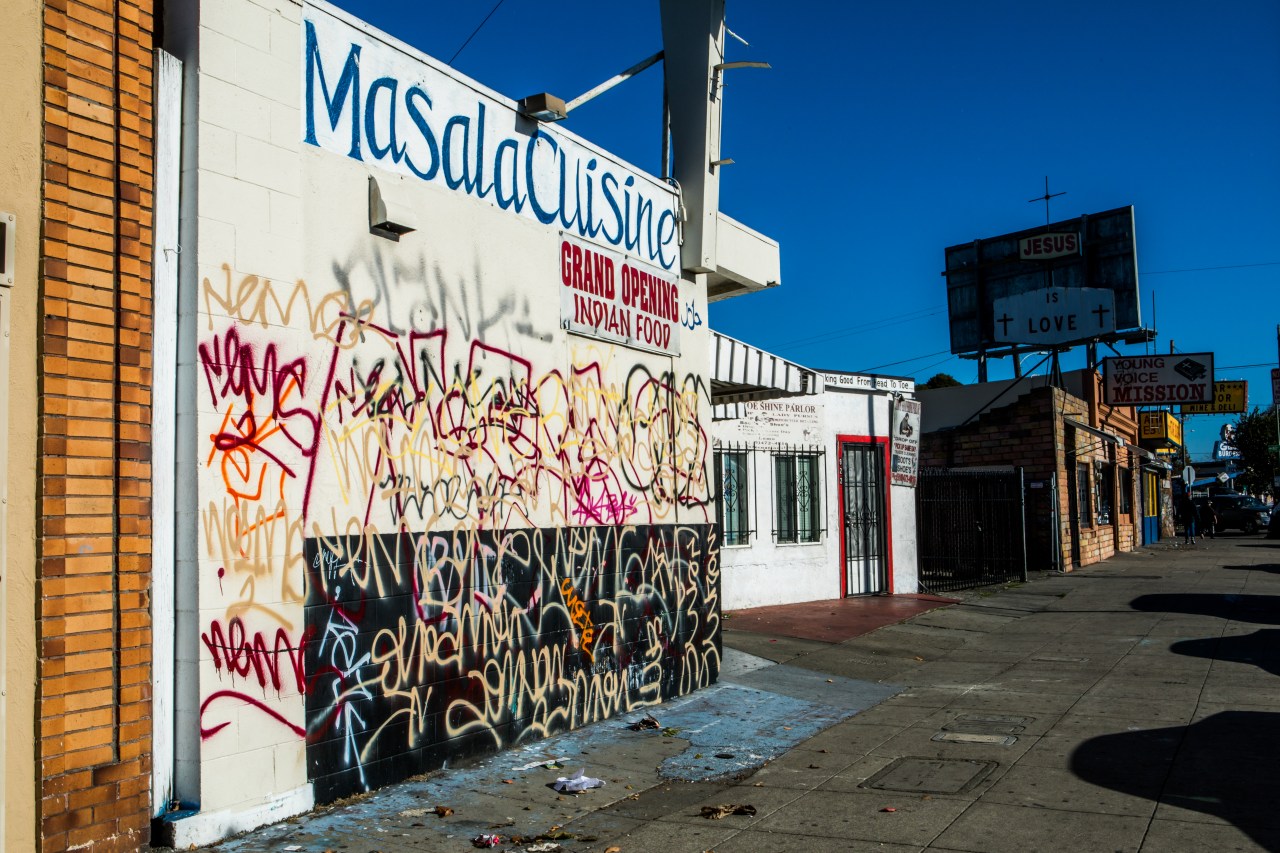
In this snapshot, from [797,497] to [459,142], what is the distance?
9.25m

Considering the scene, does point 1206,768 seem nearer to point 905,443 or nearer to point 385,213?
point 385,213

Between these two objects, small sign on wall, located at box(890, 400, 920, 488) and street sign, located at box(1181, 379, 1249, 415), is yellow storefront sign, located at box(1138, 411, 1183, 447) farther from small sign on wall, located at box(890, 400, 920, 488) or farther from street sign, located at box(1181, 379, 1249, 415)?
small sign on wall, located at box(890, 400, 920, 488)

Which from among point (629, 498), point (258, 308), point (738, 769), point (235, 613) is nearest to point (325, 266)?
point (258, 308)

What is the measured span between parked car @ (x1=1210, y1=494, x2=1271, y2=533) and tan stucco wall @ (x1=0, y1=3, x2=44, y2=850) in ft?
140

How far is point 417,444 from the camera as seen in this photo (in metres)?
6.46

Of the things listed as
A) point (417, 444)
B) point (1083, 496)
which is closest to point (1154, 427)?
point (1083, 496)

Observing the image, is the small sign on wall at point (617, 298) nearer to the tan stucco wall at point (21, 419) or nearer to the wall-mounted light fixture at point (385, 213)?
the wall-mounted light fixture at point (385, 213)

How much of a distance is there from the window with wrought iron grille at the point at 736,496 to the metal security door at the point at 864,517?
232cm

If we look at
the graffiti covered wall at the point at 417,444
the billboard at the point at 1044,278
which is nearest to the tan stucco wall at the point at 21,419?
the graffiti covered wall at the point at 417,444

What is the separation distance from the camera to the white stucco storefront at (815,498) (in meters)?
13.9

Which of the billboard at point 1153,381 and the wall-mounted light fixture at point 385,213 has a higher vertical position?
the billboard at point 1153,381

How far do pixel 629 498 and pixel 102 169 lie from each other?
185 inches

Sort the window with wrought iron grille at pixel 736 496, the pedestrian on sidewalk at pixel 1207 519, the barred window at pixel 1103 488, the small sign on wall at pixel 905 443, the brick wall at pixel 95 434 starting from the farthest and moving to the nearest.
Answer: the pedestrian on sidewalk at pixel 1207 519, the barred window at pixel 1103 488, the small sign on wall at pixel 905 443, the window with wrought iron grille at pixel 736 496, the brick wall at pixel 95 434

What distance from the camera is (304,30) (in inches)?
229
